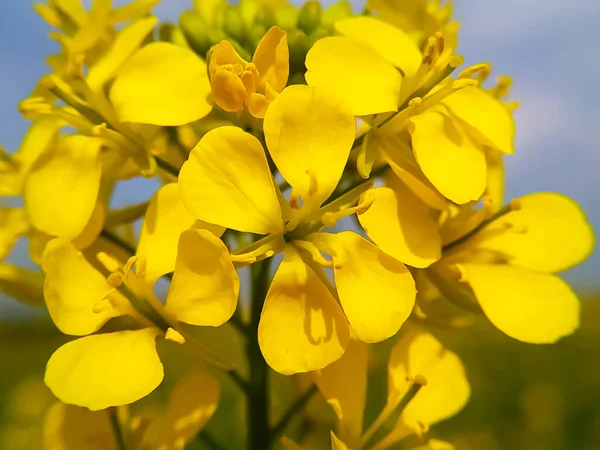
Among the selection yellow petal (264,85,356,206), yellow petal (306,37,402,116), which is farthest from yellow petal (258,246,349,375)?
yellow petal (306,37,402,116)

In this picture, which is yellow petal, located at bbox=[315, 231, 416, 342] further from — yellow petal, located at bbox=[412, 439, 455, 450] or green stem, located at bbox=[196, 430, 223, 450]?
green stem, located at bbox=[196, 430, 223, 450]

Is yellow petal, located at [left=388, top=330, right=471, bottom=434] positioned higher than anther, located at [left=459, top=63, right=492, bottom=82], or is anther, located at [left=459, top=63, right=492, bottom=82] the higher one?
anther, located at [left=459, top=63, right=492, bottom=82]

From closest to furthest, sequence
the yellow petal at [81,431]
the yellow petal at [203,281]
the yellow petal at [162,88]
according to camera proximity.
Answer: the yellow petal at [203,281] → the yellow petal at [162,88] → the yellow petal at [81,431]

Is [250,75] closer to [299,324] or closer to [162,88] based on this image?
[162,88]

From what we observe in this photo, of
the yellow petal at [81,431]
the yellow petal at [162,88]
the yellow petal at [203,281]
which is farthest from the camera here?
the yellow petal at [81,431]

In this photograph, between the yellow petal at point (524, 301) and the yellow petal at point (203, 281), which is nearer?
the yellow petal at point (203, 281)

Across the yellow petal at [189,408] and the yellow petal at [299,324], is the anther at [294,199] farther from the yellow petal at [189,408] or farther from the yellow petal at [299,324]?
the yellow petal at [189,408]

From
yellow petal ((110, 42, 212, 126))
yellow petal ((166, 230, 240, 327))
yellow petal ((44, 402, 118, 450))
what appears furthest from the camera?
yellow petal ((44, 402, 118, 450))

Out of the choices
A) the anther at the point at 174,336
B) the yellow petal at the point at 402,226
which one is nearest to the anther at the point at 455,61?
the yellow petal at the point at 402,226
